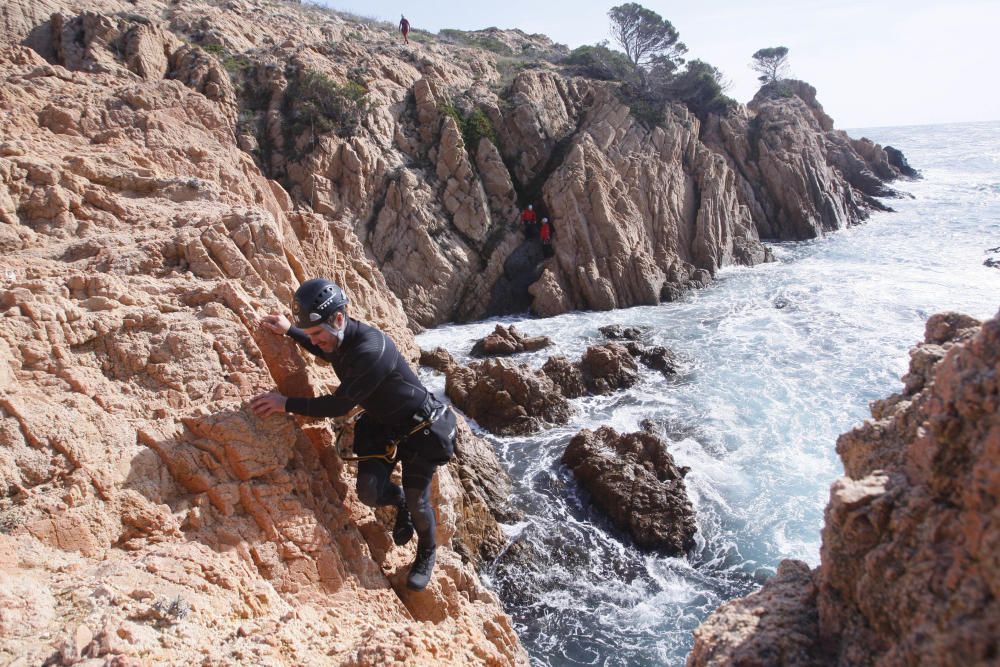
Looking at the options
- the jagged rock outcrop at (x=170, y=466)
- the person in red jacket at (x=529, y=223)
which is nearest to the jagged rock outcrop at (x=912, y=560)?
the jagged rock outcrop at (x=170, y=466)

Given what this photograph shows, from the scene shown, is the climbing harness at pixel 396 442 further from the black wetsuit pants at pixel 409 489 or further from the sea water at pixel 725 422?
the sea water at pixel 725 422

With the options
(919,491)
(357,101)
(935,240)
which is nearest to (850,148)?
(935,240)

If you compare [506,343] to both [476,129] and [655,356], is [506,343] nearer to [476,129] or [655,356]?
[655,356]

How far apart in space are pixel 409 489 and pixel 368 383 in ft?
3.07

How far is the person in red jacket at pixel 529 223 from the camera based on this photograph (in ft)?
73.0

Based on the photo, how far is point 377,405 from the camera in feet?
13.1

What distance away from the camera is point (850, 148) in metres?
39.5

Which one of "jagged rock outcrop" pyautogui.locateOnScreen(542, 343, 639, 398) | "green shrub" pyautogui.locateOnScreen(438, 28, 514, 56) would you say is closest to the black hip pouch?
"jagged rock outcrop" pyautogui.locateOnScreen(542, 343, 639, 398)

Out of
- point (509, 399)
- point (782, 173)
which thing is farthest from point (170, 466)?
point (782, 173)

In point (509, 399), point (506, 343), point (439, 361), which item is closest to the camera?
point (509, 399)

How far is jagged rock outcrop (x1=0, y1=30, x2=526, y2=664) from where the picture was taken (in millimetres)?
2812

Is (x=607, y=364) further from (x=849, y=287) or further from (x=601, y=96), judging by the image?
(x=601, y=96)

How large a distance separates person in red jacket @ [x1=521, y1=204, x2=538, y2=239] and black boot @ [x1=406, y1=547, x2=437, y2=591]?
739 inches

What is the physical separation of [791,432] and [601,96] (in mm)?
19089
